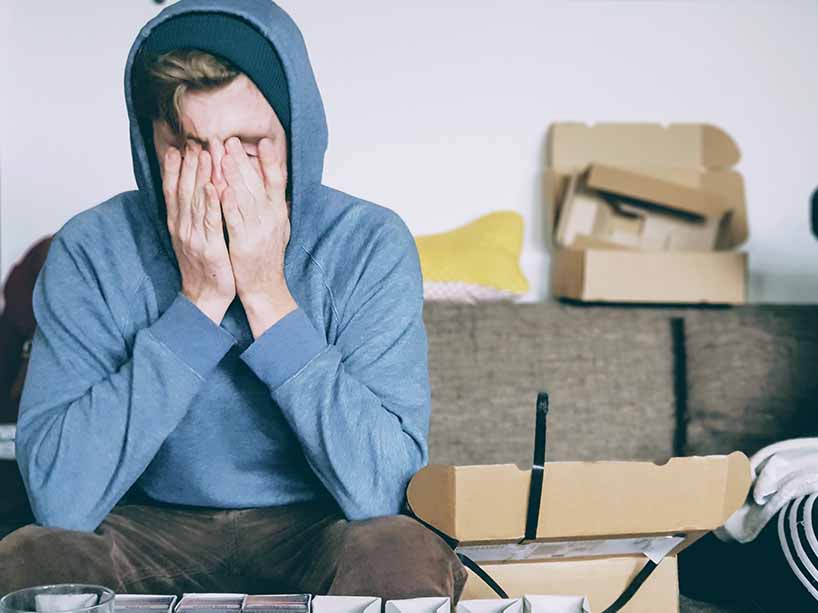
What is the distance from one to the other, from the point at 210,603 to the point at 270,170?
1.95ft

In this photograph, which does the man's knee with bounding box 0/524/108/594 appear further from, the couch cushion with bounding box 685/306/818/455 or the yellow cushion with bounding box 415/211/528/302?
the couch cushion with bounding box 685/306/818/455

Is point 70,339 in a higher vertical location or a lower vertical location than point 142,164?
lower

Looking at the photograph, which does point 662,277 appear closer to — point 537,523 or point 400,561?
point 537,523

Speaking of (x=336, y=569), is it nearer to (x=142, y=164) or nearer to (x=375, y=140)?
(x=142, y=164)

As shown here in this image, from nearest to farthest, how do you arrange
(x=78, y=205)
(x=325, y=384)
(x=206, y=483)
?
1. (x=325, y=384)
2. (x=206, y=483)
3. (x=78, y=205)

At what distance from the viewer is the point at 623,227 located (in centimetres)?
229

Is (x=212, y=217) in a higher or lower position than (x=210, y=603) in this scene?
higher

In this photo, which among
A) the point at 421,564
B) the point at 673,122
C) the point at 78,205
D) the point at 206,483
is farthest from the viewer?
the point at 673,122

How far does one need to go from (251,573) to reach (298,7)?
1432 millimetres

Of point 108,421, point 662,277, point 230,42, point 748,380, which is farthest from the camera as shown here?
point 662,277

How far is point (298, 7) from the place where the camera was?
225 cm

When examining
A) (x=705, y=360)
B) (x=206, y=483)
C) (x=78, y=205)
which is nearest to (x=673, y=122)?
(x=705, y=360)

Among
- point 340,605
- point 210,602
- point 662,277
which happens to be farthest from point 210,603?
point 662,277

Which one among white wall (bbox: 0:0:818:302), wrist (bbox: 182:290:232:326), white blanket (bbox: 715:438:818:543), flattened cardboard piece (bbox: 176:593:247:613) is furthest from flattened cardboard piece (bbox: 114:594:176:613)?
white wall (bbox: 0:0:818:302)
